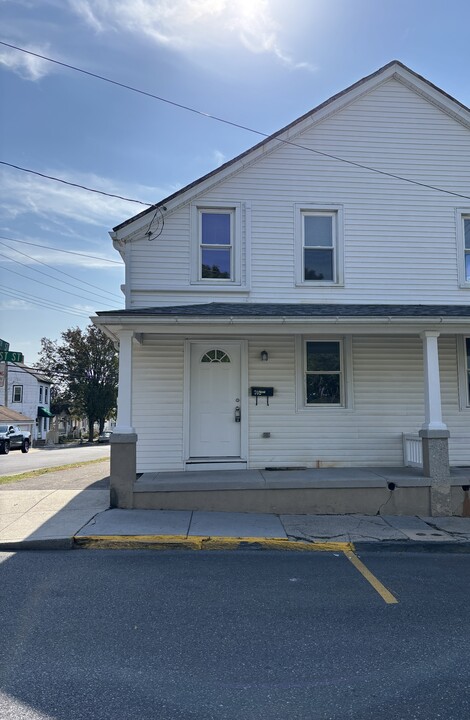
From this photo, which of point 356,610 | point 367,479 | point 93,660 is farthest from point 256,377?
point 93,660

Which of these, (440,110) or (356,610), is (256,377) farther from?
(440,110)

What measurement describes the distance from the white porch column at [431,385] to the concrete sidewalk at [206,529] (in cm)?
153

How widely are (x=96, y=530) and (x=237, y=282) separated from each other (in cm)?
522

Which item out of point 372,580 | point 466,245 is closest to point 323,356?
point 466,245

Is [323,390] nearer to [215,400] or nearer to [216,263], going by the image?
[215,400]

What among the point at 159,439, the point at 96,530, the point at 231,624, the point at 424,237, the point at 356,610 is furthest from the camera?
the point at 424,237

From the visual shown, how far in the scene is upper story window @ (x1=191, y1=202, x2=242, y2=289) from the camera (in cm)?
977

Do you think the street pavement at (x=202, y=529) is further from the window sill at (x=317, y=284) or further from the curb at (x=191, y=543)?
the window sill at (x=317, y=284)

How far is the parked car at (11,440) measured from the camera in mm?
26359

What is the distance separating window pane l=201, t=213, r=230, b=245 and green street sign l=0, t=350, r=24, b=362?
4042 millimetres

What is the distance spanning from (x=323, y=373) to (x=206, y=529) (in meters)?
4.11

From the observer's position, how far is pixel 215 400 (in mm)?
9555

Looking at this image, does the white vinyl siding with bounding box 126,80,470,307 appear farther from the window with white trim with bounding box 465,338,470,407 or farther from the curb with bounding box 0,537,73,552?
the curb with bounding box 0,537,73,552

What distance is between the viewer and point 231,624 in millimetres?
4238
